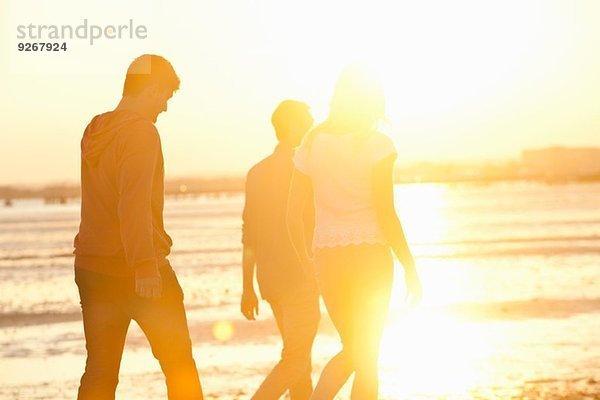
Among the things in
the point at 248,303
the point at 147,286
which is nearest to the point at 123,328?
the point at 147,286

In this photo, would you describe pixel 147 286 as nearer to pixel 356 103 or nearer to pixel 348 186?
pixel 348 186

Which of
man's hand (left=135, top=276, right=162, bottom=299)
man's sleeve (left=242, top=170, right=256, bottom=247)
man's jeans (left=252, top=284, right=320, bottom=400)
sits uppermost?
man's sleeve (left=242, top=170, right=256, bottom=247)

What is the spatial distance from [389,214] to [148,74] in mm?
1337

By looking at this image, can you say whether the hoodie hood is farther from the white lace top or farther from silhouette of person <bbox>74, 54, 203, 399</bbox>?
the white lace top

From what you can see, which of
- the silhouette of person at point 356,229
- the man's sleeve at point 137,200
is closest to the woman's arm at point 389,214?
the silhouette of person at point 356,229

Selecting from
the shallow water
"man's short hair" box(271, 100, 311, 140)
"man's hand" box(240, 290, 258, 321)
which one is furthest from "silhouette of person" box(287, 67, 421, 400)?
the shallow water

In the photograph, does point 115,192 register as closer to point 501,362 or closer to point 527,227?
point 501,362

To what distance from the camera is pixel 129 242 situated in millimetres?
4844

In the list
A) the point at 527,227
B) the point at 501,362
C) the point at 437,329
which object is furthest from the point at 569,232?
the point at 501,362

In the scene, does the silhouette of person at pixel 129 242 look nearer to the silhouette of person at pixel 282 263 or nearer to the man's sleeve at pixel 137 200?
the man's sleeve at pixel 137 200

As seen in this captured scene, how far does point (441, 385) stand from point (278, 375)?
2835mm

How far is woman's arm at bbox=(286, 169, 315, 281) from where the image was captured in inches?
219

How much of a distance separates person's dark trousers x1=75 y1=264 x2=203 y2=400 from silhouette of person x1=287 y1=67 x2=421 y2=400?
0.74m

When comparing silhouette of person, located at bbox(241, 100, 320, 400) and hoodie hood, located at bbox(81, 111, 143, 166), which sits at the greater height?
hoodie hood, located at bbox(81, 111, 143, 166)
